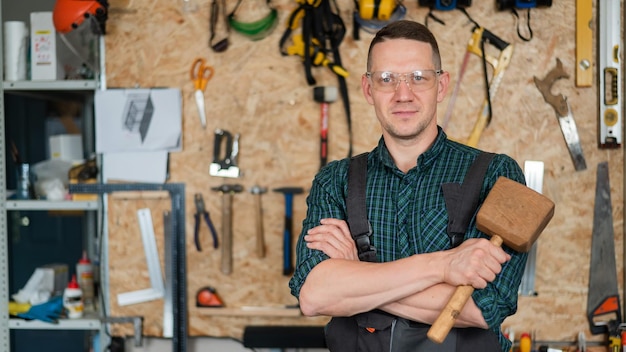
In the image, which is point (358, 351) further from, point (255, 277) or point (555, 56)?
point (555, 56)

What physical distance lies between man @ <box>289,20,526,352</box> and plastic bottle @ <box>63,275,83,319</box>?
4.75 ft

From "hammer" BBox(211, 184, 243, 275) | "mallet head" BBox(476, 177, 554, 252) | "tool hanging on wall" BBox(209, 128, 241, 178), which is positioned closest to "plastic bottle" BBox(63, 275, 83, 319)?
"hammer" BBox(211, 184, 243, 275)

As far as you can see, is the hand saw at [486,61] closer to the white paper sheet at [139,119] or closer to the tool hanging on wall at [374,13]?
the tool hanging on wall at [374,13]

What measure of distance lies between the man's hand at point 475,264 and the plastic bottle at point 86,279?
6.27 feet

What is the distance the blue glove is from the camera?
263 cm

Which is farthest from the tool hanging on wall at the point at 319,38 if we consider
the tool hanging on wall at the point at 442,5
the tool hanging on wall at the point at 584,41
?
the tool hanging on wall at the point at 584,41

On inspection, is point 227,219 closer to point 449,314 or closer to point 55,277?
point 55,277

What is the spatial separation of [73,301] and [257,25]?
54.0 inches

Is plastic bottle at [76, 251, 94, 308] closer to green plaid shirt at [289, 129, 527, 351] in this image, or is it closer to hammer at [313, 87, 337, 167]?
hammer at [313, 87, 337, 167]

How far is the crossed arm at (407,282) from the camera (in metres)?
1.40

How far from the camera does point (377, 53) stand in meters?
1.58

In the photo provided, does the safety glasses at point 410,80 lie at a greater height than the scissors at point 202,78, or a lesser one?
lesser

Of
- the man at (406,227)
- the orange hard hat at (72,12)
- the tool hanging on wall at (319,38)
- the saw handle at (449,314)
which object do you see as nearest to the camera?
the saw handle at (449,314)

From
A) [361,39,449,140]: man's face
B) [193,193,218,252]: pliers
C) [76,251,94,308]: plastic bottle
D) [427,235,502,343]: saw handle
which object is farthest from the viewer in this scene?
[76,251,94,308]: plastic bottle
